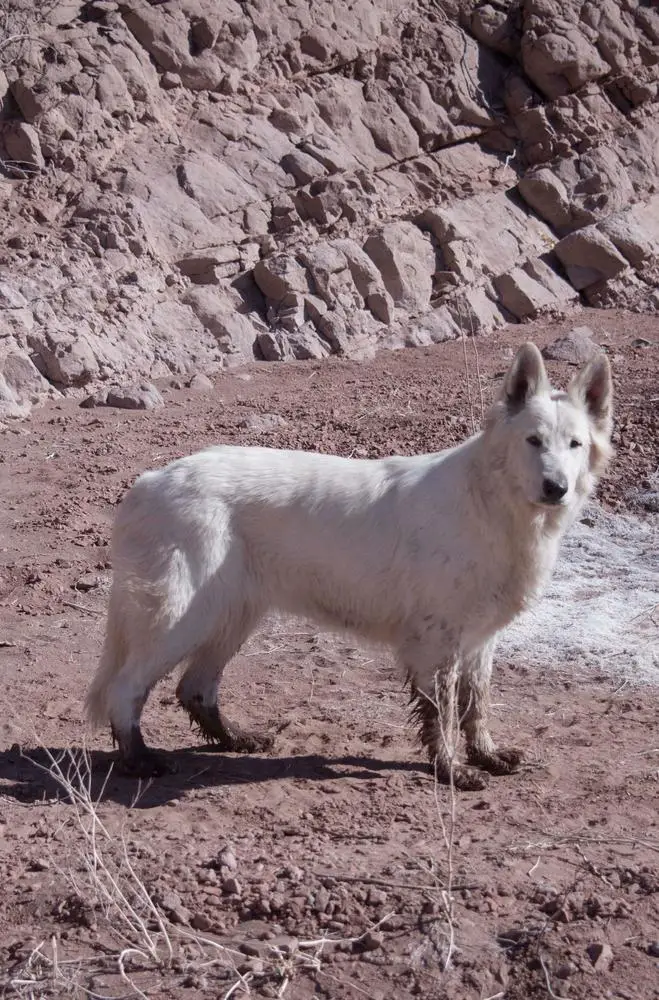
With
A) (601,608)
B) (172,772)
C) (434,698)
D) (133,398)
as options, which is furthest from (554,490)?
(133,398)

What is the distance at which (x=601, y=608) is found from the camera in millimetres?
7598

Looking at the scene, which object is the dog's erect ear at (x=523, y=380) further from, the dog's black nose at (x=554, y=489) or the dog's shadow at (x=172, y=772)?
the dog's shadow at (x=172, y=772)

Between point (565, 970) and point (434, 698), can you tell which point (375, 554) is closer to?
point (434, 698)

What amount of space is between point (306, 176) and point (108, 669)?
11.1m

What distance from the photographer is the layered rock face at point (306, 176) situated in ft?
44.1

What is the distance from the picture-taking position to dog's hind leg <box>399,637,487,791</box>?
17.9ft

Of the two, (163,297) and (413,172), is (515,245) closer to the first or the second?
(413,172)

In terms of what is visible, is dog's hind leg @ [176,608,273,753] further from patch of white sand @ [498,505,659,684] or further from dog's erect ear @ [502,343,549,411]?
patch of white sand @ [498,505,659,684]

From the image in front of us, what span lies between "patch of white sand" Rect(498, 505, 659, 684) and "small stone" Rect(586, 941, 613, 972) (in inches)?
123

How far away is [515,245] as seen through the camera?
15.9 m

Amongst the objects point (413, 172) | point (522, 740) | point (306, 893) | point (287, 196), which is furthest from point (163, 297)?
point (306, 893)

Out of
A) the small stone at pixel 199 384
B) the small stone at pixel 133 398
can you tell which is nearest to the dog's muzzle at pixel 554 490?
the small stone at pixel 133 398

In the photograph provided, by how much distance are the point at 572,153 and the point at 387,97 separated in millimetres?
2909

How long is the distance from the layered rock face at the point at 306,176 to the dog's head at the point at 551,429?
7479 millimetres
